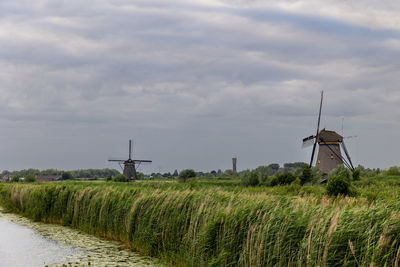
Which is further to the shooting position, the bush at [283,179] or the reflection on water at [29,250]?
the bush at [283,179]

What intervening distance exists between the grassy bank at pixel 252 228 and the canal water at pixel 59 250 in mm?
495

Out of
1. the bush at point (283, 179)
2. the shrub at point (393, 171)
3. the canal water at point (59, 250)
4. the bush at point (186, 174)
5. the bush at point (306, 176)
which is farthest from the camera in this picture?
the bush at point (186, 174)

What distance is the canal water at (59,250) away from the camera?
31.7 feet

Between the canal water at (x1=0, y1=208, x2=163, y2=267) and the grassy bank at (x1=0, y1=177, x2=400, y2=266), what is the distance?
495 millimetres

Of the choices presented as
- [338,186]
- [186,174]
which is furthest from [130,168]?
[338,186]

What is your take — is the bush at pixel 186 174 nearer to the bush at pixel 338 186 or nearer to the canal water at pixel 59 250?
the bush at pixel 338 186

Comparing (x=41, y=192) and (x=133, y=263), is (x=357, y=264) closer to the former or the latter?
(x=133, y=263)

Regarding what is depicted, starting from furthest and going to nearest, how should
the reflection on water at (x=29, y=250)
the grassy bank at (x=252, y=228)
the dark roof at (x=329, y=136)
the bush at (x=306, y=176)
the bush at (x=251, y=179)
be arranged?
1. the dark roof at (x=329, y=136)
2. the bush at (x=251, y=179)
3. the bush at (x=306, y=176)
4. the reflection on water at (x=29, y=250)
5. the grassy bank at (x=252, y=228)

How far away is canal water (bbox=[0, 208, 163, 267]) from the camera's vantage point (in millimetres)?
9648

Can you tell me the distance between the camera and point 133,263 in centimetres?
934

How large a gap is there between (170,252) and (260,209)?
2.94m

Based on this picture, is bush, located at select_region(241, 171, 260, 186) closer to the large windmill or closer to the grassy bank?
the large windmill

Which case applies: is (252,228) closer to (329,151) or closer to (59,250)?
(59,250)

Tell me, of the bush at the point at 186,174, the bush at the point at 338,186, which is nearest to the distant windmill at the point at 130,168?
the bush at the point at 186,174
